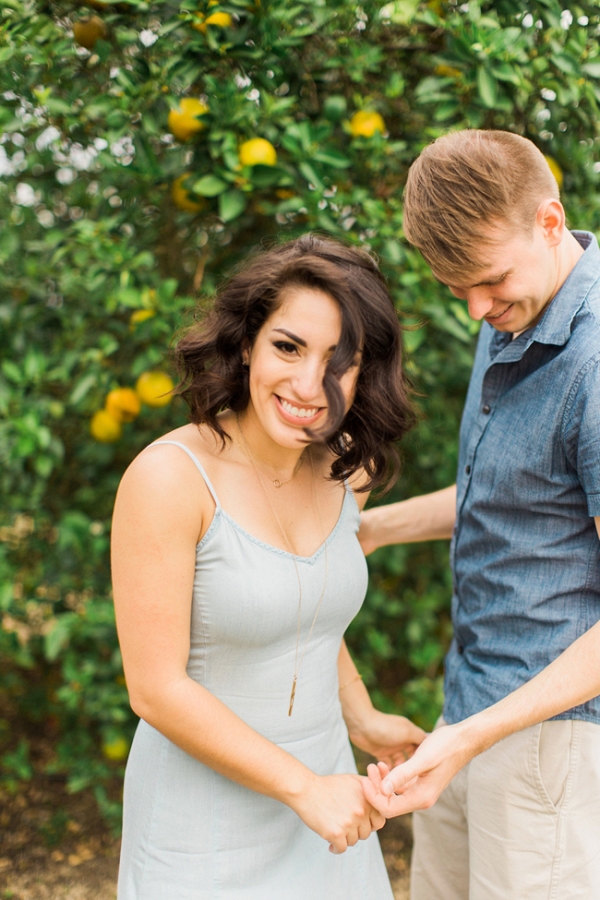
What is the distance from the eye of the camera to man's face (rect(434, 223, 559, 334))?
145cm

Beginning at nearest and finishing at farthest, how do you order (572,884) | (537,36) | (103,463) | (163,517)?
1. (163,517)
2. (572,884)
3. (537,36)
4. (103,463)

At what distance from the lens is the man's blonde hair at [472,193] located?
4.66 feet

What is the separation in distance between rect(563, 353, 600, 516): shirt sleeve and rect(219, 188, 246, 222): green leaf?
911 mm

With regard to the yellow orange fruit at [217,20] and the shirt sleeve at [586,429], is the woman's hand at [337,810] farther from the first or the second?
the yellow orange fruit at [217,20]

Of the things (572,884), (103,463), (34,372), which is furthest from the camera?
(103,463)

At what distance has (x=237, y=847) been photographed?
146cm

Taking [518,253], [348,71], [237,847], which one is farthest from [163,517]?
[348,71]

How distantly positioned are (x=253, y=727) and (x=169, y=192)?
1429 mm

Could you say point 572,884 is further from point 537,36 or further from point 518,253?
point 537,36

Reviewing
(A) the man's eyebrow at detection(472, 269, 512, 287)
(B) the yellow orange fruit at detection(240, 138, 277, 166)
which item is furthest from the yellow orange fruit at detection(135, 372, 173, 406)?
(A) the man's eyebrow at detection(472, 269, 512, 287)

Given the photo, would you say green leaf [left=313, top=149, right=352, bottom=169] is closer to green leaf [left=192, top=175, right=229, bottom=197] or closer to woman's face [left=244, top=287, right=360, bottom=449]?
green leaf [left=192, top=175, right=229, bottom=197]

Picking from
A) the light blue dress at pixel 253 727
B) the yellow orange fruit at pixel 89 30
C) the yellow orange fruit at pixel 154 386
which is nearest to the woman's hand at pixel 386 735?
the light blue dress at pixel 253 727

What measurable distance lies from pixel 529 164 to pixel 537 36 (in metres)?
0.66

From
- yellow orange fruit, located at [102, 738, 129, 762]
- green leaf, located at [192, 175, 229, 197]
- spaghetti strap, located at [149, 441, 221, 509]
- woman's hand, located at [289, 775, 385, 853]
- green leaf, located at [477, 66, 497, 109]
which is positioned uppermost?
green leaf, located at [477, 66, 497, 109]
